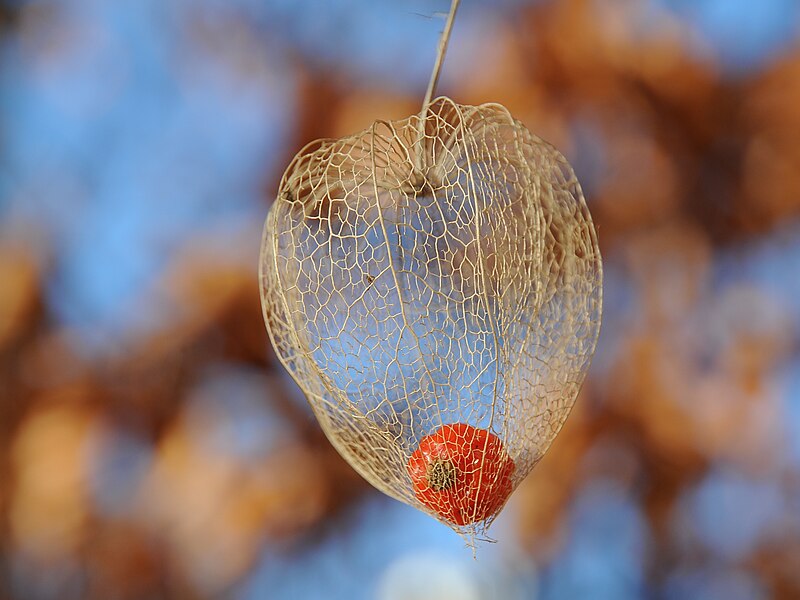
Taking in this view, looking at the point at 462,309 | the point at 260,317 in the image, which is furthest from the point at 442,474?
the point at 260,317

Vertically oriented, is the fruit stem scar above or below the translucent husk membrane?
below

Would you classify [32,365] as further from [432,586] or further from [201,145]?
[432,586]

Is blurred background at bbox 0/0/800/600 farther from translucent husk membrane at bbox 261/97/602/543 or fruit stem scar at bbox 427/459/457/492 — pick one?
fruit stem scar at bbox 427/459/457/492

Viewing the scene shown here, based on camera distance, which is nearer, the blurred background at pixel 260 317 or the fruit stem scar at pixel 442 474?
the fruit stem scar at pixel 442 474

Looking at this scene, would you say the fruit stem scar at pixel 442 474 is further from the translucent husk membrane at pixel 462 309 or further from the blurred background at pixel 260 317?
the blurred background at pixel 260 317

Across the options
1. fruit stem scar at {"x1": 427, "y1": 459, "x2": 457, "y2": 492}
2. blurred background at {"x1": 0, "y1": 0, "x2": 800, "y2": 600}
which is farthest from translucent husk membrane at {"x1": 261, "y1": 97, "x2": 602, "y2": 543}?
blurred background at {"x1": 0, "y1": 0, "x2": 800, "y2": 600}

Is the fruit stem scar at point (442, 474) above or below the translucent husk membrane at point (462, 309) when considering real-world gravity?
below

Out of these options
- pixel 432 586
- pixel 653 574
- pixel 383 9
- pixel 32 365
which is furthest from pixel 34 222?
pixel 653 574

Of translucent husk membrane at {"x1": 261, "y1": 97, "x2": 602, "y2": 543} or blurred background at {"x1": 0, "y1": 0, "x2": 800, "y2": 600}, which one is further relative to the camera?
blurred background at {"x1": 0, "y1": 0, "x2": 800, "y2": 600}

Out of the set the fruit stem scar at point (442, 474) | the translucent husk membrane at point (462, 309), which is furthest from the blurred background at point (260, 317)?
the fruit stem scar at point (442, 474)

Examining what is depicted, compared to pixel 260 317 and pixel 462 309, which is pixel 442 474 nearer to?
pixel 462 309
